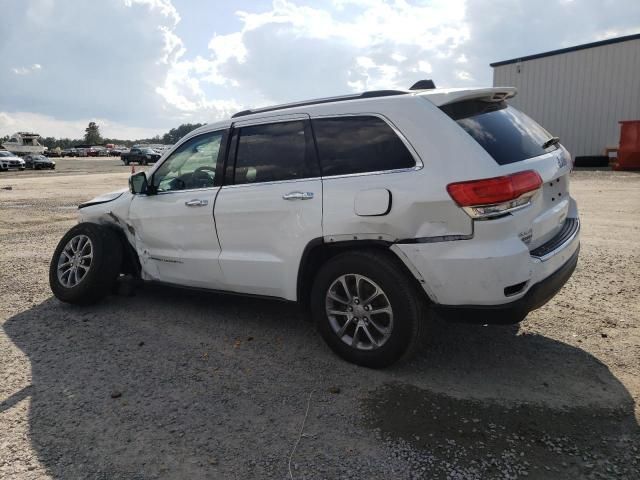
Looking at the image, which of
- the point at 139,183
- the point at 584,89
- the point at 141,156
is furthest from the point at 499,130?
the point at 141,156

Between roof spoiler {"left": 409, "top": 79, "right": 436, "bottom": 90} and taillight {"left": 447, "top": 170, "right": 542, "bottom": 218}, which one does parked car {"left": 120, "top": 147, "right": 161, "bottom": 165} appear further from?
taillight {"left": 447, "top": 170, "right": 542, "bottom": 218}

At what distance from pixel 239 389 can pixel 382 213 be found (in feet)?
4.89

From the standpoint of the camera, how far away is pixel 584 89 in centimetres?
2609

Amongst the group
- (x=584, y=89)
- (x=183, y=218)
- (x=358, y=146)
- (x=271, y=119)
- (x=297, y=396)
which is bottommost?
(x=297, y=396)

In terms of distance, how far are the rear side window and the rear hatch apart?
0.41 meters

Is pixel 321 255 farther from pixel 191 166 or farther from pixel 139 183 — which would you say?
pixel 139 183

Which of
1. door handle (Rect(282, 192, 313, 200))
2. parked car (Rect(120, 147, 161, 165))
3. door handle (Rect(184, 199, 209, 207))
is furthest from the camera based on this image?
parked car (Rect(120, 147, 161, 165))

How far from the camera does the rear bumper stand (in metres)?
3.11

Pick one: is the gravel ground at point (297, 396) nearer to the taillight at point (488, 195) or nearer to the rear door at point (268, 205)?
the rear door at point (268, 205)

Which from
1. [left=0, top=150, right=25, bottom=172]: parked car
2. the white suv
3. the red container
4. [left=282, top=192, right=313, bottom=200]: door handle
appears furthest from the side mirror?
[left=0, top=150, right=25, bottom=172]: parked car

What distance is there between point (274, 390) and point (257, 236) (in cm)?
119

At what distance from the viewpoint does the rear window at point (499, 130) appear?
3.28 meters

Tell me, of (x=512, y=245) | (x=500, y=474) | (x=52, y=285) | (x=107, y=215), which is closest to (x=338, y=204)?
(x=512, y=245)

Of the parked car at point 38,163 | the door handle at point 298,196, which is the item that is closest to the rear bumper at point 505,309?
the door handle at point 298,196
